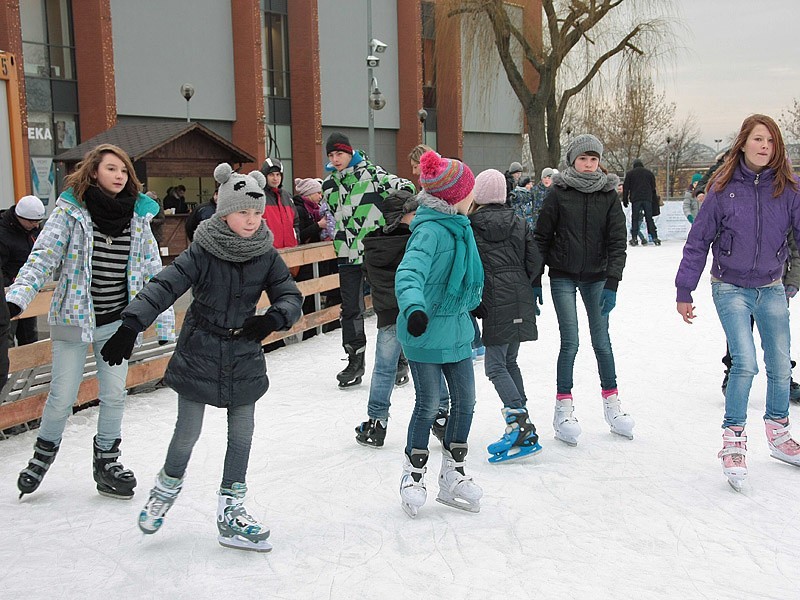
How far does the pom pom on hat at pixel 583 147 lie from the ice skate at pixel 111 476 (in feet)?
9.41

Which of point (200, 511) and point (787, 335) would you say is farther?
point (787, 335)

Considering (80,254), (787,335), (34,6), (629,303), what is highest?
(34,6)

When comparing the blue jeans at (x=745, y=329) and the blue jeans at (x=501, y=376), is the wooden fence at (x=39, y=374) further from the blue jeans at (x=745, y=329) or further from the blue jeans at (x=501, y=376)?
the blue jeans at (x=745, y=329)

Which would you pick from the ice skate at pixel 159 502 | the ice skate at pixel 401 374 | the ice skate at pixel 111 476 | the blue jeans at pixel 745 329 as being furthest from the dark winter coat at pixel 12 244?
the blue jeans at pixel 745 329

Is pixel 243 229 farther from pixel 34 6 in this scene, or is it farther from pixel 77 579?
pixel 34 6

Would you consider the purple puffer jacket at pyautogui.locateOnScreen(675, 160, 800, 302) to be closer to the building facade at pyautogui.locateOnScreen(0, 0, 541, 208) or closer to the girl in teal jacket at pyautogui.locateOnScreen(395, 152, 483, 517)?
the girl in teal jacket at pyautogui.locateOnScreen(395, 152, 483, 517)

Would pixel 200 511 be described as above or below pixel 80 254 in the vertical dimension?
below

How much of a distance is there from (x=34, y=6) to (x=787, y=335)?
20175mm

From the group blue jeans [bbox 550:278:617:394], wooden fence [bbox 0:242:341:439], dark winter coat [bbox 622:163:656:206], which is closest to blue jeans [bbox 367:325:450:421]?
blue jeans [bbox 550:278:617:394]

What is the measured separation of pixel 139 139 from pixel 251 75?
9.88 m

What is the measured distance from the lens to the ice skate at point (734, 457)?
433 cm

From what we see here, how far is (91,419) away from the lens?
19.4ft

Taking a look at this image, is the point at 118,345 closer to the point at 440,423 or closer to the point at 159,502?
the point at 159,502

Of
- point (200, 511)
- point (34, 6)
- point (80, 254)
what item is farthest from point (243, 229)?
point (34, 6)
